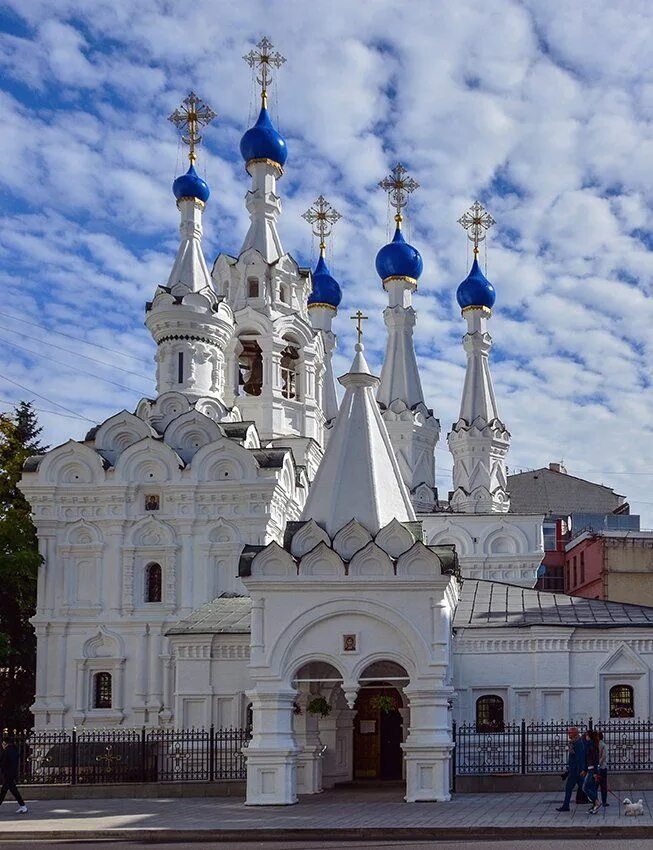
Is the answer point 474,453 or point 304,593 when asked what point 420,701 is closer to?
point 304,593

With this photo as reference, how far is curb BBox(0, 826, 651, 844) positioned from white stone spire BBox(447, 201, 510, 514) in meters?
26.8

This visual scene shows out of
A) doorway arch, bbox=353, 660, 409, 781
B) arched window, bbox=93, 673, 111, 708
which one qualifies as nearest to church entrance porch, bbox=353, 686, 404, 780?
doorway arch, bbox=353, 660, 409, 781

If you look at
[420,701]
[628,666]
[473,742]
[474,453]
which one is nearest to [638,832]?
[420,701]

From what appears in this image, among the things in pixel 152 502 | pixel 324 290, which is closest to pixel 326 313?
Answer: pixel 324 290

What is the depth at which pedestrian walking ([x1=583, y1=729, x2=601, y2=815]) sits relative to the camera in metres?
15.8

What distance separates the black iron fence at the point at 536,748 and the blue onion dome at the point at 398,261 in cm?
2440

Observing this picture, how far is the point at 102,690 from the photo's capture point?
28.0 metres

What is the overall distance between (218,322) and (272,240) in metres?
4.65

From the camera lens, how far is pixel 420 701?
680 inches

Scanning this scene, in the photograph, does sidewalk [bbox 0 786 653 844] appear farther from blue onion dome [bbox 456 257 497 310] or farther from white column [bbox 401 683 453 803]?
blue onion dome [bbox 456 257 497 310]

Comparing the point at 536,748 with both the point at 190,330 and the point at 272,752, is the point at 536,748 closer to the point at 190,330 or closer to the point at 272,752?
the point at 272,752

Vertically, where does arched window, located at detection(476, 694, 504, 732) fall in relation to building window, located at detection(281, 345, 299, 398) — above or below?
below

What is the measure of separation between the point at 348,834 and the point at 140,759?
6.93 m

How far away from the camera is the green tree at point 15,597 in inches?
1194
